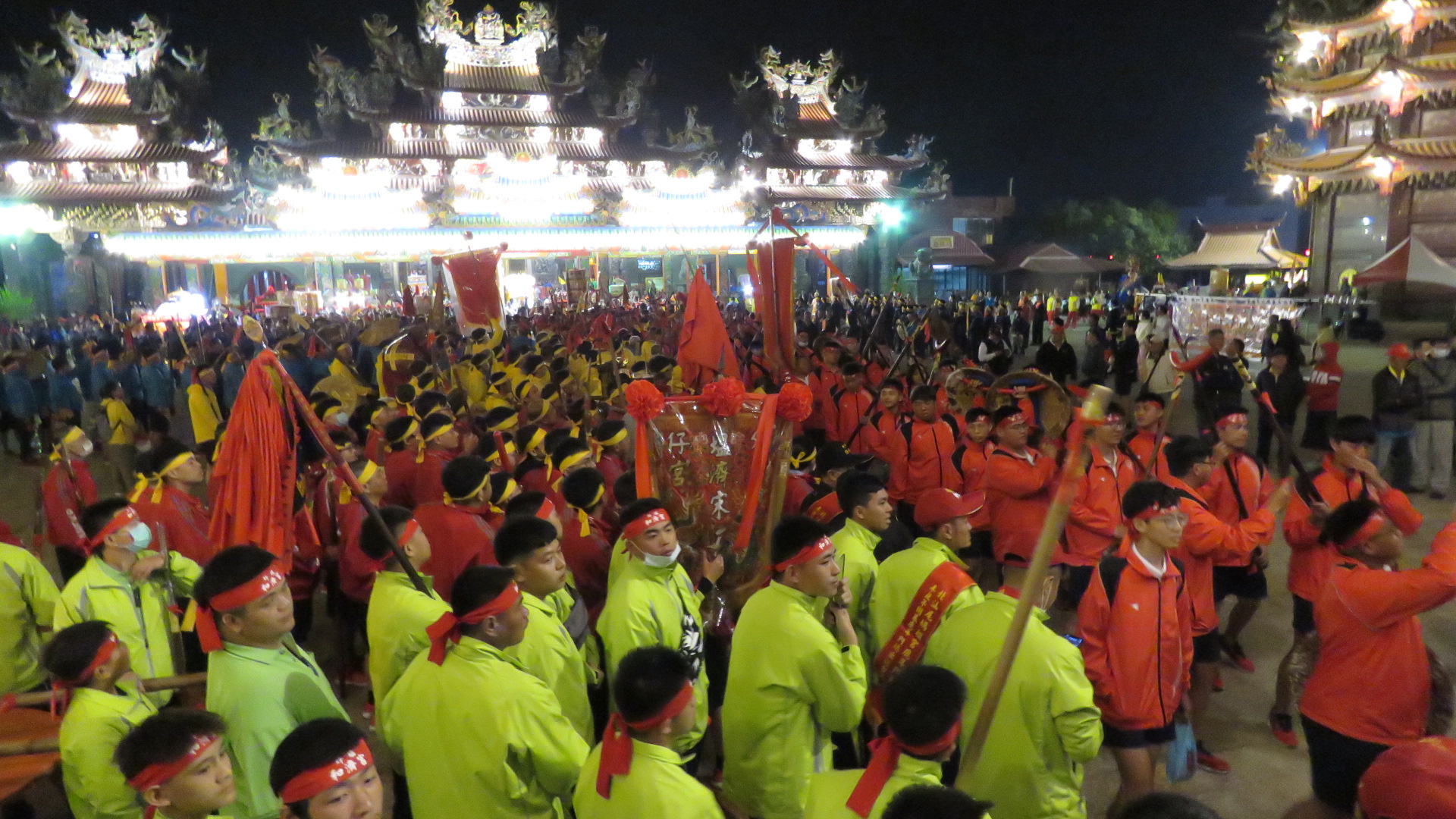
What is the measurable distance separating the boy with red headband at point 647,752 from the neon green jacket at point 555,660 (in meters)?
0.78

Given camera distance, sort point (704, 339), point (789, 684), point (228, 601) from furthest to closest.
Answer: point (704, 339) → point (789, 684) → point (228, 601)

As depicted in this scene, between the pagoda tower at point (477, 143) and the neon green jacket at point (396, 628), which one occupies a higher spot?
the pagoda tower at point (477, 143)

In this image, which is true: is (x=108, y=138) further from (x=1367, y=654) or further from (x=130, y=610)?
(x=1367, y=654)

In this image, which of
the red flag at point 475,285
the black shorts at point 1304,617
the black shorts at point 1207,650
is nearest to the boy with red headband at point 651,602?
the black shorts at point 1207,650

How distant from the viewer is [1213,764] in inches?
154

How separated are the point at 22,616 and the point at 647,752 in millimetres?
3161

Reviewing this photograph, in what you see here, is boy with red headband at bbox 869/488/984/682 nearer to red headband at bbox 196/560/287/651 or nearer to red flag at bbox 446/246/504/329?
red headband at bbox 196/560/287/651

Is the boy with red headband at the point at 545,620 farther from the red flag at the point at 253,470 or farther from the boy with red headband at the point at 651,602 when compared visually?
the red flag at the point at 253,470

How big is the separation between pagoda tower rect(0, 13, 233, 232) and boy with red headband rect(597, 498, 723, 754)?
3375 centimetres

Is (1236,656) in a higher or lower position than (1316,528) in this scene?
lower

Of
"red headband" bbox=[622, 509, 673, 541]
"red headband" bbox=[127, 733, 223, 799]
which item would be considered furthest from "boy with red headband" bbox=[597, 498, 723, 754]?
"red headband" bbox=[127, 733, 223, 799]

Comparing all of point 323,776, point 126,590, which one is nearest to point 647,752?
point 323,776

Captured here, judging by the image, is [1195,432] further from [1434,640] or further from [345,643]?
[345,643]

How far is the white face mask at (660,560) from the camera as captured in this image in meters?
3.24
